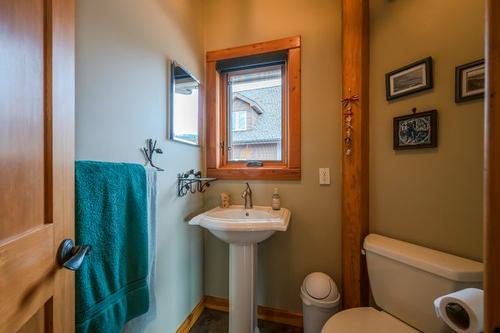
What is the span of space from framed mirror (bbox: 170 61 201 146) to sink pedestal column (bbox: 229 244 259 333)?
84 cm

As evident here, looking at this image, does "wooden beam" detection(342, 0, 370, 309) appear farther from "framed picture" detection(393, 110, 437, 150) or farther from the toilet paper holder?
the toilet paper holder

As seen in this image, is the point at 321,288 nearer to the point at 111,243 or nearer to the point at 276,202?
the point at 276,202

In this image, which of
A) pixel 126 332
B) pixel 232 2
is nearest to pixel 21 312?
pixel 126 332

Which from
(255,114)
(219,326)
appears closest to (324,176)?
(255,114)

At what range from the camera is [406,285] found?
40.0 inches

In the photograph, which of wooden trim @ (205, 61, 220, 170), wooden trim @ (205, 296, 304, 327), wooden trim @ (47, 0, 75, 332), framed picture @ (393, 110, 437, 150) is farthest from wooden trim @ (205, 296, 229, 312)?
framed picture @ (393, 110, 437, 150)

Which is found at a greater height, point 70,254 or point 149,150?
point 149,150

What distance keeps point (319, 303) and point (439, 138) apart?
1151 millimetres

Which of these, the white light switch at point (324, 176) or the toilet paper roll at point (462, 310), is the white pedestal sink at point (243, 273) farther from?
the toilet paper roll at point (462, 310)

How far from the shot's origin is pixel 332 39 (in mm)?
1515

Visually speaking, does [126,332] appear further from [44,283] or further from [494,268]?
[494,268]

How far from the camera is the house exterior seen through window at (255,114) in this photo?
1.74 m

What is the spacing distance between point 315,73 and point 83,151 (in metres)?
1.50

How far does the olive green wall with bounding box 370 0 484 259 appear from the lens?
3.14 feet
